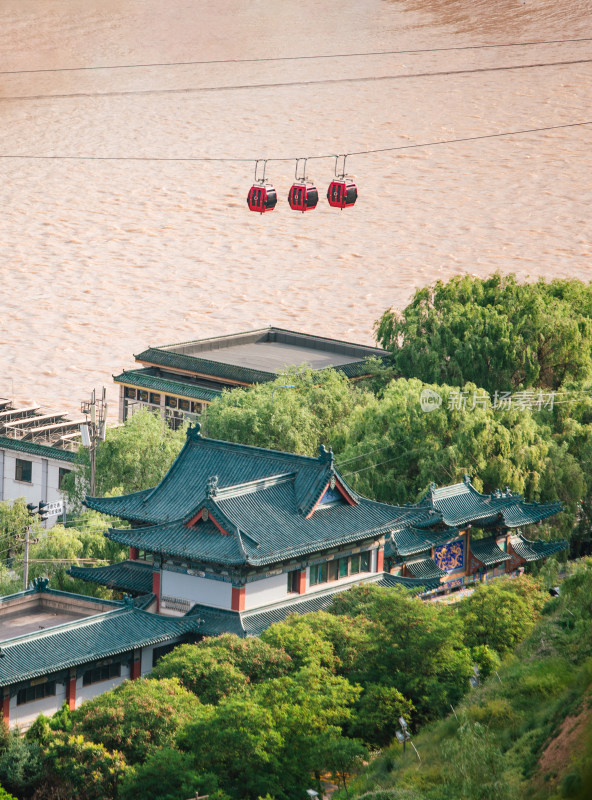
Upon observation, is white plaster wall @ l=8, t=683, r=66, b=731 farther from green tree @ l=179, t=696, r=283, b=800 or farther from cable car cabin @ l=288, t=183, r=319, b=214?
cable car cabin @ l=288, t=183, r=319, b=214

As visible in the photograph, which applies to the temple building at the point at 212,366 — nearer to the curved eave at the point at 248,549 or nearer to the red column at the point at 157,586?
the curved eave at the point at 248,549

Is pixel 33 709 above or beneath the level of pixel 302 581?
beneath

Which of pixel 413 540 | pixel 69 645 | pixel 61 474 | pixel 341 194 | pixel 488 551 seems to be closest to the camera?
pixel 69 645

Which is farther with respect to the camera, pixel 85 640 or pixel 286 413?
pixel 286 413

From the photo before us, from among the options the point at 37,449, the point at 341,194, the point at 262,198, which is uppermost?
the point at 341,194

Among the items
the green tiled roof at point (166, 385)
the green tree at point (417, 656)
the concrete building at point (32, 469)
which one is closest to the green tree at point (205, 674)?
the green tree at point (417, 656)

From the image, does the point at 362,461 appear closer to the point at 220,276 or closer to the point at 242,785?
the point at 242,785

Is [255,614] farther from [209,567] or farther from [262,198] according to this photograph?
[262,198]

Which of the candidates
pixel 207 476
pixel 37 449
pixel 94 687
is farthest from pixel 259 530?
pixel 37 449
